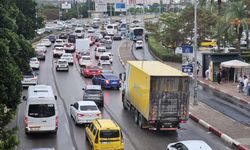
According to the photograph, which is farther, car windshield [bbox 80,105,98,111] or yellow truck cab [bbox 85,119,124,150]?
car windshield [bbox 80,105,98,111]

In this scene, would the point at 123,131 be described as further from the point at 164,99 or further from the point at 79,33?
the point at 79,33

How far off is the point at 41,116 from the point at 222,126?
10551 mm

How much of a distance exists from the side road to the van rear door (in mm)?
9112

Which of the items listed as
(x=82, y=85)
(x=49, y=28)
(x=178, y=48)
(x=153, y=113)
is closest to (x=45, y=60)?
(x=178, y=48)

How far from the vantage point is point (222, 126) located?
29.6 m

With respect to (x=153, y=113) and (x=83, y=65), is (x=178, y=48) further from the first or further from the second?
(x=153, y=113)

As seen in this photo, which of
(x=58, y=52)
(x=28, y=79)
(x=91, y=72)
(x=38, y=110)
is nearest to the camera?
(x=38, y=110)

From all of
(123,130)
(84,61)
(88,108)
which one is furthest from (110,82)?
(84,61)

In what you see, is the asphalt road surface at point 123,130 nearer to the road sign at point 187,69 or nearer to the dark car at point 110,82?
the dark car at point 110,82

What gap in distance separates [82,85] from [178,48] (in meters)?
21.5

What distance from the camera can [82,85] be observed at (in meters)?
45.9

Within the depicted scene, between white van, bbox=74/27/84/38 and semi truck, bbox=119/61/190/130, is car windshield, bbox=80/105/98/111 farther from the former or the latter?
white van, bbox=74/27/84/38

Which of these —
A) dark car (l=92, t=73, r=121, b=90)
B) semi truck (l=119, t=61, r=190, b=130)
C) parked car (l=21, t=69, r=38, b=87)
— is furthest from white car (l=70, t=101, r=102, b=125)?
parked car (l=21, t=69, r=38, b=87)

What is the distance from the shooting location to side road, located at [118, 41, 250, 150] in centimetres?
2634
